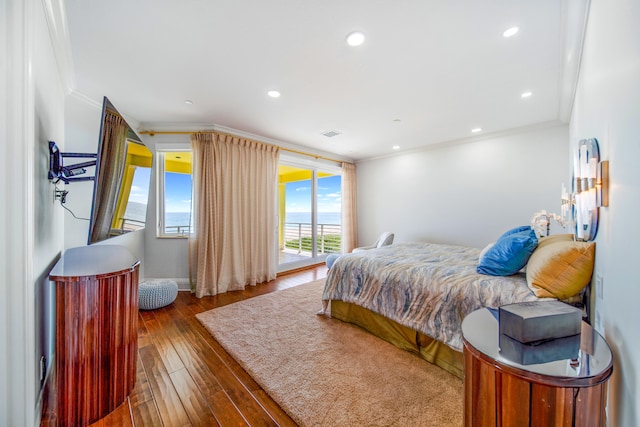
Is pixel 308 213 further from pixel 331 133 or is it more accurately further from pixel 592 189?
pixel 592 189

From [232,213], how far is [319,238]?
2522 millimetres

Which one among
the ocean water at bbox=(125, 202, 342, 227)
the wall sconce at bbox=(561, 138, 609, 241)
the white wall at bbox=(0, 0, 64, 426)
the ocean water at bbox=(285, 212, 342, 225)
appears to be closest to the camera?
the white wall at bbox=(0, 0, 64, 426)

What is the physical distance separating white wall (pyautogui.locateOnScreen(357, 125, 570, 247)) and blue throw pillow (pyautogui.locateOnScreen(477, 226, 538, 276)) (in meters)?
2.25

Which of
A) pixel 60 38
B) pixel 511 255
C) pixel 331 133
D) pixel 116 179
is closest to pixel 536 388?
pixel 511 255

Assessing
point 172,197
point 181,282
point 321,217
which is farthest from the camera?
point 321,217

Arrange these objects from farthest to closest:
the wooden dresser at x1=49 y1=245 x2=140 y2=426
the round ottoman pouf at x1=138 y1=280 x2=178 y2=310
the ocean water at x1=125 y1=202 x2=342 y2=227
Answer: the round ottoman pouf at x1=138 y1=280 x2=178 y2=310 → the ocean water at x1=125 y1=202 x2=342 y2=227 → the wooden dresser at x1=49 y1=245 x2=140 y2=426

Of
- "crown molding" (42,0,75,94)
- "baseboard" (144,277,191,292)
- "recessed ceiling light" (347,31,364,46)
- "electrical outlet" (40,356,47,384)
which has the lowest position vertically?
"baseboard" (144,277,191,292)

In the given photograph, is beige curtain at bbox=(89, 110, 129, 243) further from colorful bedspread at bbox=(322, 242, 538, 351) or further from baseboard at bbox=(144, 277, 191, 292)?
colorful bedspread at bbox=(322, 242, 538, 351)

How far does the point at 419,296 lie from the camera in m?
2.10

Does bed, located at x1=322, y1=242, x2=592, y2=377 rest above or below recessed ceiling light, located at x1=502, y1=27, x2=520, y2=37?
below

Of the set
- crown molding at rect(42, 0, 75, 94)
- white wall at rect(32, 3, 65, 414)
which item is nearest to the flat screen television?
white wall at rect(32, 3, 65, 414)

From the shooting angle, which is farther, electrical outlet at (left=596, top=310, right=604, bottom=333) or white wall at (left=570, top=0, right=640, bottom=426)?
electrical outlet at (left=596, top=310, right=604, bottom=333)

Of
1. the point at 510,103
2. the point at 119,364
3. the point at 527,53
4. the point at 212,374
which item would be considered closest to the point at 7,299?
the point at 119,364

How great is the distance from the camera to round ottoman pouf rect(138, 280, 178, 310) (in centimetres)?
299
